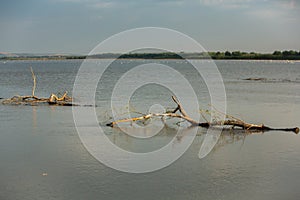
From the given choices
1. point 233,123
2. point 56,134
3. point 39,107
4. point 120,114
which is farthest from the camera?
point 39,107

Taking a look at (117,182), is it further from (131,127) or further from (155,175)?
(131,127)

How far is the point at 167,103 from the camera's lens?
848 inches

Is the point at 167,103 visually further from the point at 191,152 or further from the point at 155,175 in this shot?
the point at 155,175

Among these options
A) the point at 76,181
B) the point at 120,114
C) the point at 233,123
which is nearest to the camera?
the point at 76,181

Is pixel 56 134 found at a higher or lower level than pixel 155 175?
higher

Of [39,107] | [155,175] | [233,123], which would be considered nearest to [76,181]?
[155,175]

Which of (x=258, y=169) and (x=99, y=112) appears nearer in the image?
(x=258, y=169)

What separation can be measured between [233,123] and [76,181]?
7402mm

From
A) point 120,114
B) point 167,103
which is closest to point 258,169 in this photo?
point 120,114

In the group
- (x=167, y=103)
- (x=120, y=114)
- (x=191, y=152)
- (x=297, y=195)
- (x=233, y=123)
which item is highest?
(x=167, y=103)

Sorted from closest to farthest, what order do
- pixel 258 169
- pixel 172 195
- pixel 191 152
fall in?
pixel 172 195, pixel 258 169, pixel 191 152

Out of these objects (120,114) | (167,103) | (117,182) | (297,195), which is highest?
(167,103)

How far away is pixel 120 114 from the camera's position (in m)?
17.7

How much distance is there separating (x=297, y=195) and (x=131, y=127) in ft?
25.5
